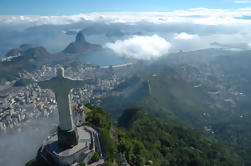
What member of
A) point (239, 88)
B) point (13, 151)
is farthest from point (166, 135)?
point (239, 88)

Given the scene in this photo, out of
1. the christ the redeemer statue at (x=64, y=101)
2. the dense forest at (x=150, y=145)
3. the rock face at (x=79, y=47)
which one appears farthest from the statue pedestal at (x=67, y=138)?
the rock face at (x=79, y=47)

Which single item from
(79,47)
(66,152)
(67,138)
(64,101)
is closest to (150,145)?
(67,138)

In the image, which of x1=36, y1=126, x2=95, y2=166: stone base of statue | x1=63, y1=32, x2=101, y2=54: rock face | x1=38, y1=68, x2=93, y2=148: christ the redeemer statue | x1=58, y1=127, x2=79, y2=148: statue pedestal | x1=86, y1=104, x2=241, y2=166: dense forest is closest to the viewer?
x1=36, y1=126, x2=95, y2=166: stone base of statue

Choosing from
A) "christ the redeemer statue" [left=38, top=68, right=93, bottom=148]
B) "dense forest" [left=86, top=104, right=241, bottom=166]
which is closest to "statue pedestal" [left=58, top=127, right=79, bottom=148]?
"christ the redeemer statue" [left=38, top=68, right=93, bottom=148]

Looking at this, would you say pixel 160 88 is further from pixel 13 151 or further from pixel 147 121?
pixel 13 151

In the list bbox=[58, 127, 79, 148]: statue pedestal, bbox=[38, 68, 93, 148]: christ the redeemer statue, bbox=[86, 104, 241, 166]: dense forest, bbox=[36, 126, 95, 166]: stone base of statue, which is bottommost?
bbox=[86, 104, 241, 166]: dense forest

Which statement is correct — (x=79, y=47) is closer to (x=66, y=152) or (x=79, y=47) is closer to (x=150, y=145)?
(x=150, y=145)

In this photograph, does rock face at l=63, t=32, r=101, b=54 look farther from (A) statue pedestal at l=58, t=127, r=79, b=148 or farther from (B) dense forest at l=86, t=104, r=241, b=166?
(A) statue pedestal at l=58, t=127, r=79, b=148
